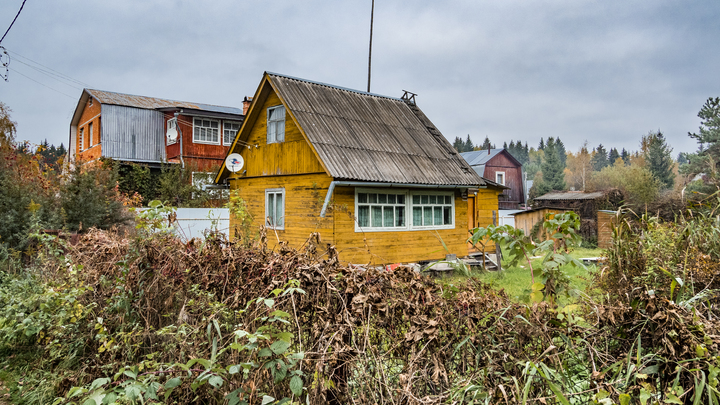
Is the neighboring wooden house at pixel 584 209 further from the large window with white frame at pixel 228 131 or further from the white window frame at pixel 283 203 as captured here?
the large window with white frame at pixel 228 131

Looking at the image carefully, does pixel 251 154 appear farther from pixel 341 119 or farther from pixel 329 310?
pixel 329 310

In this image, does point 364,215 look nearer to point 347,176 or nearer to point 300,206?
point 347,176

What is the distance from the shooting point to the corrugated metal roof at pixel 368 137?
1266cm

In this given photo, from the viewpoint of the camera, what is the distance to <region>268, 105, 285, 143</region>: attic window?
1402 centimetres

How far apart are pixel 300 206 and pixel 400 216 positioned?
2.99 m

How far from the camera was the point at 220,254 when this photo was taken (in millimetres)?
3682

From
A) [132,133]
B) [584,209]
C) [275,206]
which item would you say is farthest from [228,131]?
[584,209]

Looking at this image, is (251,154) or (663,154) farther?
(663,154)

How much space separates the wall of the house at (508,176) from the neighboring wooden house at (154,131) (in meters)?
25.5

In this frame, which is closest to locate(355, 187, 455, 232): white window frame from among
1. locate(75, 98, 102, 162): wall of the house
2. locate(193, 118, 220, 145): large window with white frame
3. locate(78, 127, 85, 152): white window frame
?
locate(193, 118, 220, 145): large window with white frame

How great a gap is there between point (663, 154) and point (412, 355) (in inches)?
2094

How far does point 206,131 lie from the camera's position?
26.3m

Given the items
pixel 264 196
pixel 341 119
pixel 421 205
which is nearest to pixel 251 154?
pixel 264 196

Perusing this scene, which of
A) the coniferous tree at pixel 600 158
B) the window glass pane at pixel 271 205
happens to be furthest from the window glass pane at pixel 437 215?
the coniferous tree at pixel 600 158
